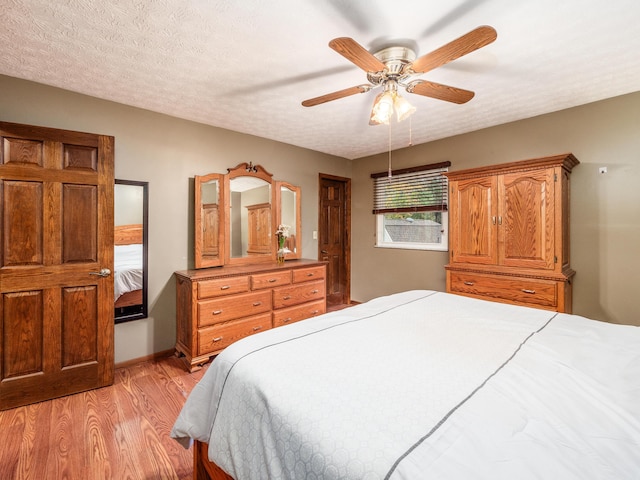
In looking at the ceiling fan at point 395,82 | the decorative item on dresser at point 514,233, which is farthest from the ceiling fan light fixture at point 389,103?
the decorative item on dresser at point 514,233

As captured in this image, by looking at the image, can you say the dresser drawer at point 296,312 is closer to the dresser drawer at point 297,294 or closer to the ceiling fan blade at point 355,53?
the dresser drawer at point 297,294

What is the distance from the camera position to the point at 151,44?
1.91 metres

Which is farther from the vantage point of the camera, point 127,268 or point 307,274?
point 307,274

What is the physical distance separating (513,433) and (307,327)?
0.96 meters

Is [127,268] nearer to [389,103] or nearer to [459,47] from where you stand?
[389,103]

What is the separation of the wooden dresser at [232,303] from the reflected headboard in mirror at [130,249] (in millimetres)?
345

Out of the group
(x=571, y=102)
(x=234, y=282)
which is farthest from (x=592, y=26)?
(x=234, y=282)

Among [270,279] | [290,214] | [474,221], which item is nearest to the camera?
[474,221]

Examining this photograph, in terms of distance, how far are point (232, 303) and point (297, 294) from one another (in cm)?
84

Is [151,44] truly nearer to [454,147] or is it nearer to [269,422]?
[269,422]

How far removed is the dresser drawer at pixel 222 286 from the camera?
2.77m

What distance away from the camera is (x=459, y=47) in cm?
147

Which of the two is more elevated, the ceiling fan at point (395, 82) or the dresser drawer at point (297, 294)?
the ceiling fan at point (395, 82)

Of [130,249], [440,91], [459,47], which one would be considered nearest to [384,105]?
[440,91]
